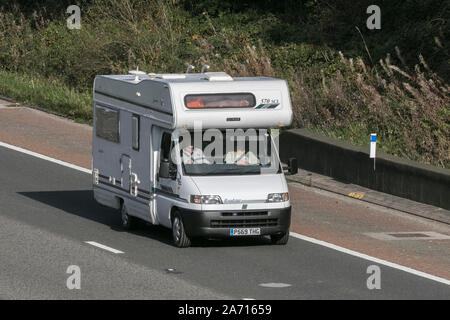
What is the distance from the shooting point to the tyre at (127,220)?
21609 millimetres

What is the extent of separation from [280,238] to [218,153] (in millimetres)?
1746

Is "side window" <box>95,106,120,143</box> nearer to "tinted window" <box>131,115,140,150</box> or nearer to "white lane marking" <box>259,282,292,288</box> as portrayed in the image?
"tinted window" <box>131,115,140,150</box>

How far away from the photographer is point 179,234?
19828 mm

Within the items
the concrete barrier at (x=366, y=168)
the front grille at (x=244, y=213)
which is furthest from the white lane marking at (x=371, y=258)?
the concrete barrier at (x=366, y=168)

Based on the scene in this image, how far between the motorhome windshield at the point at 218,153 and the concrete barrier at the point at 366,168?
15.9 ft

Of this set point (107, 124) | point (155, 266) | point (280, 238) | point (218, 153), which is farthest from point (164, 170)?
point (107, 124)

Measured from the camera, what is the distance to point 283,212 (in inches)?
776

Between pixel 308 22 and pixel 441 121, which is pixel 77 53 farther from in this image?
pixel 441 121

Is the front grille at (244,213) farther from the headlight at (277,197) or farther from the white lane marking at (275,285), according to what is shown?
the white lane marking at (275,285)

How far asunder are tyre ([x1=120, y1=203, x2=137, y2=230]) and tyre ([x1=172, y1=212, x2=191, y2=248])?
179 centimetres

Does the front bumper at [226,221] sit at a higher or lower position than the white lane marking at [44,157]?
higher

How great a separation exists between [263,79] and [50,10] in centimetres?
2504

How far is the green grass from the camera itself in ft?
111
